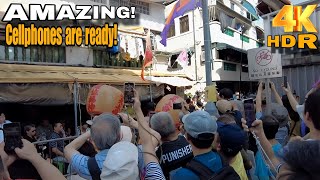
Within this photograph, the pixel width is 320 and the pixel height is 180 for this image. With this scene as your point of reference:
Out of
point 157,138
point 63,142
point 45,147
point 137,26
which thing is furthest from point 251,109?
point 137,26

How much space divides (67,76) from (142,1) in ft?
25.3

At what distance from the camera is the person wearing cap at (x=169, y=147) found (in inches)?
127

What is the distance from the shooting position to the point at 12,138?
224cm

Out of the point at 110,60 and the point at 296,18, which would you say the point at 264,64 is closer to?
the point at 296,18

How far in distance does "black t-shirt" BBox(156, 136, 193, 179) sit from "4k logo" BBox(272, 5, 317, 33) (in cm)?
918

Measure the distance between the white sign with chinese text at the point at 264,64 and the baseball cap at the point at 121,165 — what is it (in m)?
5.34

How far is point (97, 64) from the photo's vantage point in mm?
13469

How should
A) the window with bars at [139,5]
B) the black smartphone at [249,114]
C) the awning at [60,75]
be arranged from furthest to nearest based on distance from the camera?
the window with bars at [139,5] < the awning at [60,75] < the black smartphone at [249,114]

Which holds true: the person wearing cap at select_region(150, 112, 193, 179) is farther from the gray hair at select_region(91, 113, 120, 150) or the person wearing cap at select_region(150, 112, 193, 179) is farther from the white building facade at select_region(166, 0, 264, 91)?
the white building facade at select_region(166, 0, 264, 91)

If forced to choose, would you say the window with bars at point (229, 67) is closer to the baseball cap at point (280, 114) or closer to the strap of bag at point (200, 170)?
the baseball cap at point (280, 114)

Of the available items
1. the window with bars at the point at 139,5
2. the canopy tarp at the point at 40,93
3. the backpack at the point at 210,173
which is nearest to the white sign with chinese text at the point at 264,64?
the backpack at the point at 210,173

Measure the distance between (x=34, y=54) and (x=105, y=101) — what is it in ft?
28.4

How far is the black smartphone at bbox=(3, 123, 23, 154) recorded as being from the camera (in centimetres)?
219

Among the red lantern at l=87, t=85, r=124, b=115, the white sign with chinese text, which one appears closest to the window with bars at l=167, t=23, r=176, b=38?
the white sign with chinese text
